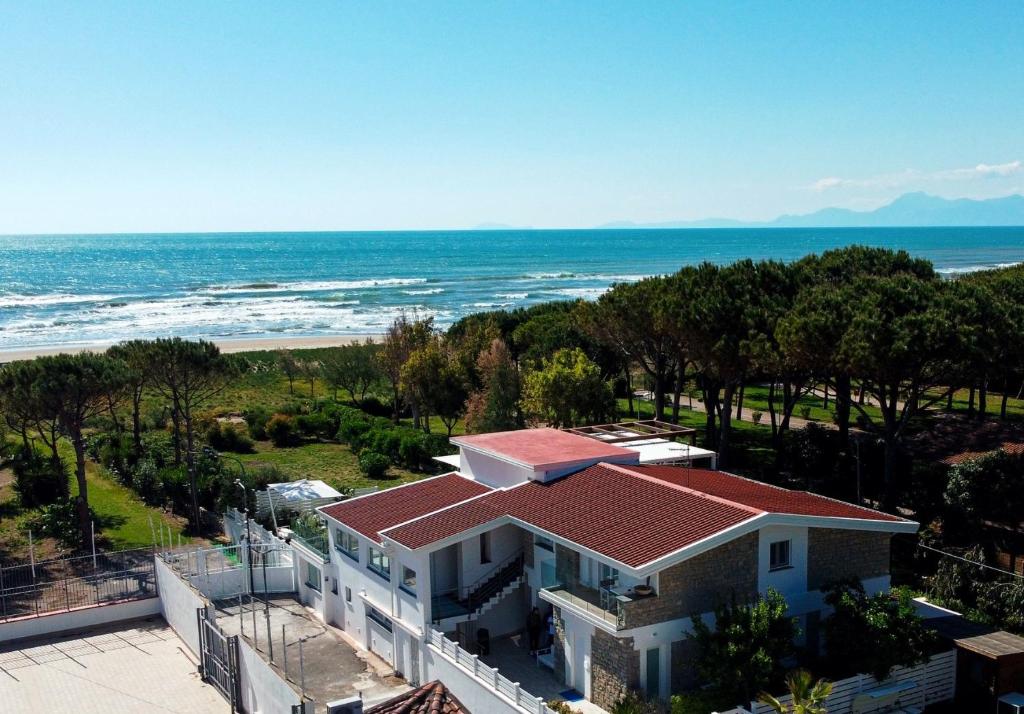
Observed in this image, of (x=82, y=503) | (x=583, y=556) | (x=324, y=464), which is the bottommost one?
(x=324, y=464)

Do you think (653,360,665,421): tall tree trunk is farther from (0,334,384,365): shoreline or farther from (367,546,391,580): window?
(0,334,384,365): shoreline

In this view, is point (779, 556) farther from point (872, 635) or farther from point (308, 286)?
point (308, 286)

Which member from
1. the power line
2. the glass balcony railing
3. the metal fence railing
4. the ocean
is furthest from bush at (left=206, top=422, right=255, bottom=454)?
the ocean

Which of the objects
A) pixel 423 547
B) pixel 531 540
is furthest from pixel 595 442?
pixel 423 547

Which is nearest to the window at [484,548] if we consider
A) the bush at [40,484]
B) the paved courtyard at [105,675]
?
the paved courtyard at [105,675]

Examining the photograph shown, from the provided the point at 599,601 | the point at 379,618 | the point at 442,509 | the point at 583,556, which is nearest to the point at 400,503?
the point at 442,509

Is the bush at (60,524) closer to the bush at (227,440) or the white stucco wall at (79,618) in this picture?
the white stucco wall at (79,618)

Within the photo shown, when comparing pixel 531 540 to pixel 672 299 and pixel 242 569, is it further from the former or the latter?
pixel 672 299
